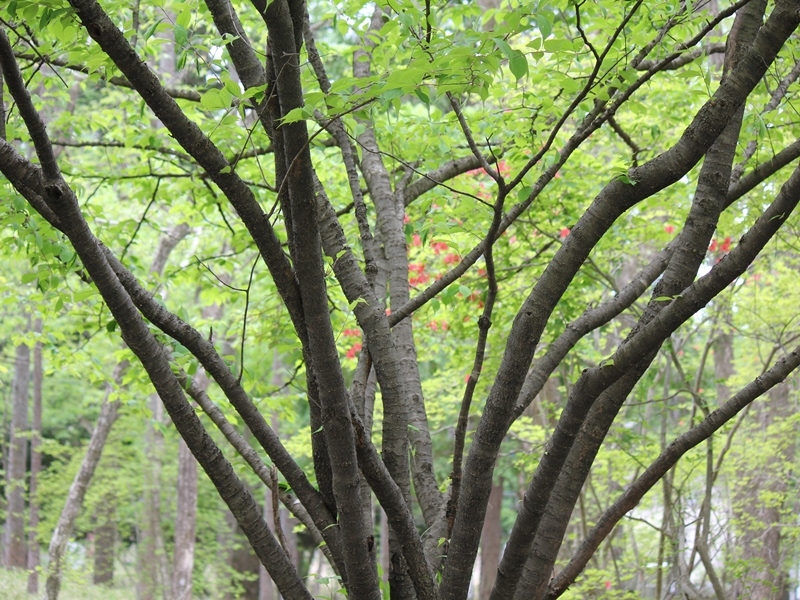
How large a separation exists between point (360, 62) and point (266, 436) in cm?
213

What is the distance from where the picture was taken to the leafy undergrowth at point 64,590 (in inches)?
436

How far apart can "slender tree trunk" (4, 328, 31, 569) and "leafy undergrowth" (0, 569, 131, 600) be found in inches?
29.2

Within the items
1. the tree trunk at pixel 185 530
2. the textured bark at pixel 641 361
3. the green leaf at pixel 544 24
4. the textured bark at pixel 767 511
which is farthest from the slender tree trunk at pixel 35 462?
the green leaf at pixel 544 24

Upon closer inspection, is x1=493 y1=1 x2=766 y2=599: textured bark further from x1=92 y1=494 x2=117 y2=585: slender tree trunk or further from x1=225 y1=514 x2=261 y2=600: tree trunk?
x1=225 y1=514 x2=261 y2=600: tree trunk

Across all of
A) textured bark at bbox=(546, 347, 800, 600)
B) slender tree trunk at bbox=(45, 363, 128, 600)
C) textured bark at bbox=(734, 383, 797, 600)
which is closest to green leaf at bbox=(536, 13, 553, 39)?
textured bark at bbox=(546, 347, 800, 600)

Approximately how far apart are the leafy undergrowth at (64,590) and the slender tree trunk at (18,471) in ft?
2.43

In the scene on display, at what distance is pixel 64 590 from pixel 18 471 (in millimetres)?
2576

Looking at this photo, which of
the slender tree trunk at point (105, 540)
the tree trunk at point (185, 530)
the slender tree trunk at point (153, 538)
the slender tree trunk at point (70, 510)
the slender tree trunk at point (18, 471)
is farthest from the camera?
the slender tree trunk at point (105, 540)

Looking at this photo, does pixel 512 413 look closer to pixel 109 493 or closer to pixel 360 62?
pixel 360 62

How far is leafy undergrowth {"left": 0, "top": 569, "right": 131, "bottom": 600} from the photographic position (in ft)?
36.3

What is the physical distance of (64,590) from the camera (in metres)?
13.0

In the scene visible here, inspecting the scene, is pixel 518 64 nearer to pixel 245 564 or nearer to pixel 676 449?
pixel 676 449

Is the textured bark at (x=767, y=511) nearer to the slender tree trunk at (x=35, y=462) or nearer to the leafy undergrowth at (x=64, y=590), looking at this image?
the leafy undergrowth at (x=64, y=590)

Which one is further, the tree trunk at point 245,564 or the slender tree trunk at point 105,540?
the tree trunk at point 245,564
